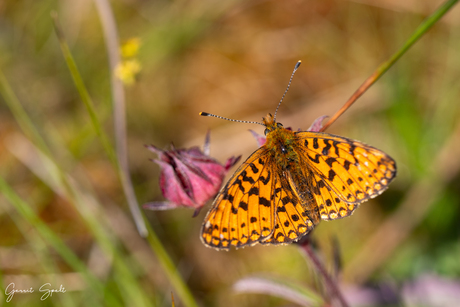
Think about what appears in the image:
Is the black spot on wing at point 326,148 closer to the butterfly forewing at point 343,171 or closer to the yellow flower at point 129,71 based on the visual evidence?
the butterfly forewing at point 343,171

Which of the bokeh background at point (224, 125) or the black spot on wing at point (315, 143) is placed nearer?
the black spot on wing at point (315, 143)

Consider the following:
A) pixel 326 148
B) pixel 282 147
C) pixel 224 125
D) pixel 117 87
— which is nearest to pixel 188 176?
pixel 282 147

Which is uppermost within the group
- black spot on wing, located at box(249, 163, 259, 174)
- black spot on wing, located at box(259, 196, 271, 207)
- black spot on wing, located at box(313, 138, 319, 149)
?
black spot on wing, located at box(249, 163, 259, 174)

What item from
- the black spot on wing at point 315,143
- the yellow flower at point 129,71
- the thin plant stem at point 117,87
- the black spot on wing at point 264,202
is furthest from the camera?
the thin plant stem at point 117,87

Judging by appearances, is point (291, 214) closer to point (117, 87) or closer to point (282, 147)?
point (282, 147)

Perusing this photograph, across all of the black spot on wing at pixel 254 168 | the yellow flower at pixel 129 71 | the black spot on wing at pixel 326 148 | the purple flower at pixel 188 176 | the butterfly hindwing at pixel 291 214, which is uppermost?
the yellow flower at pixel 129 71

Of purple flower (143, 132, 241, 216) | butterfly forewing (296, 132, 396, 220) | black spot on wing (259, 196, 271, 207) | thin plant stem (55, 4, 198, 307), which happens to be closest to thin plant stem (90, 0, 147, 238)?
thin plant stem (55, 4, 198, 307)

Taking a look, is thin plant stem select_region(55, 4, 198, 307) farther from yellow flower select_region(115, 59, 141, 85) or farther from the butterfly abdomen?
the butterfly abdomen

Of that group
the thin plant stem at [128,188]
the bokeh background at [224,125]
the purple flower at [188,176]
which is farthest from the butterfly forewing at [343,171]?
the thin plant stem at [128,188]
